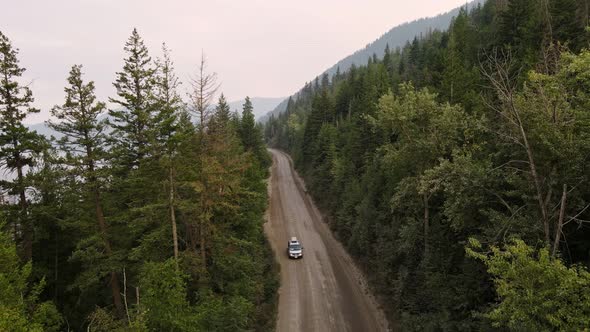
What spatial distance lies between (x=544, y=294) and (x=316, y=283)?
22794 millimetres

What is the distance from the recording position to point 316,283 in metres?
29.3

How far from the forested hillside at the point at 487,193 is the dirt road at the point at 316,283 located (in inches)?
60.7

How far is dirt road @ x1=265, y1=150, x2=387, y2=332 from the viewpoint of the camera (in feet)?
77.5

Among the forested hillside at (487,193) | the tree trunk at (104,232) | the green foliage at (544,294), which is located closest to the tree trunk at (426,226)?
the forested hillside at (487,193)

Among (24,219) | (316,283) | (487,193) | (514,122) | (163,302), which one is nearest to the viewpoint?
(514,122)

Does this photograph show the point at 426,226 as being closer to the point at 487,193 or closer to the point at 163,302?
the point at 487,193

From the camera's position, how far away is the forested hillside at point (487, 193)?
8.98 meters

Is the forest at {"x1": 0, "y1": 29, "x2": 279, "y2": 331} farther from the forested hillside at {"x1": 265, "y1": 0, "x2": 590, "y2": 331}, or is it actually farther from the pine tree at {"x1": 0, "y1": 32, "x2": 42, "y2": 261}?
the forested hillside at {"x1": 265, "y1": 0, "x2": 590, "y2": 331}

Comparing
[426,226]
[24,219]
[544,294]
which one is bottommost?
[426,226]

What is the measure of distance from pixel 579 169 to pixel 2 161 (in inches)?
936

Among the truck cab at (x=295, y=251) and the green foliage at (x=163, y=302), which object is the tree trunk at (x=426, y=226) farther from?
the truck cab at (x=295, y=251)

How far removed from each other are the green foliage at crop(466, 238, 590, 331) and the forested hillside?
34mm

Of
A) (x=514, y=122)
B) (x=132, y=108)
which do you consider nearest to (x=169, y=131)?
(x=132, y=108)

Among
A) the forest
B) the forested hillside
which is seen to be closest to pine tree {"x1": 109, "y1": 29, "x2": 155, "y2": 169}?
the forest
